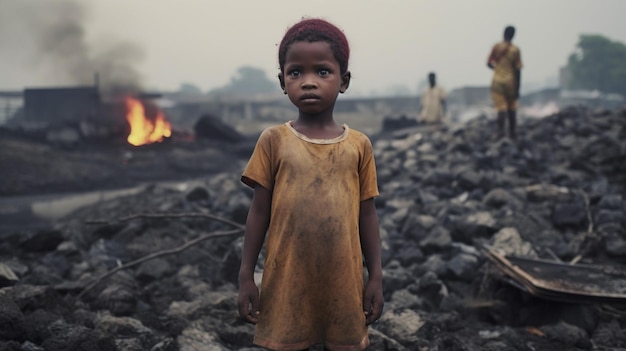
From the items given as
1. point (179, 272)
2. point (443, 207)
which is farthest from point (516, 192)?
point (179, 272)

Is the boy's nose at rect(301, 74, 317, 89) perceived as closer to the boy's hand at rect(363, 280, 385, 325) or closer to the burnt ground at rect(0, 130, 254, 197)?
the boy's hand at rect(363, 280, 385, 325)

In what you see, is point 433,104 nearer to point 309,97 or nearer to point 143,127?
point 143,127

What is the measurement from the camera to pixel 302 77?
1.73m

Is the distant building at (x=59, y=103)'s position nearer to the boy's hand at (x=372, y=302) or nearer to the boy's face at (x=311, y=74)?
the boy's face at (x=311, y=74)

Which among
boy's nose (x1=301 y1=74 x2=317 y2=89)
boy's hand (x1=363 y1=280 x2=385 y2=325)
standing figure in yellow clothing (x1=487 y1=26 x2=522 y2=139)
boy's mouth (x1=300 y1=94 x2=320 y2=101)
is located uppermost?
standing figure in yellow clothing (x1=487 y1=26 x2=522 y2=139)

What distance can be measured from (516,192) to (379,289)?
4.74 meters

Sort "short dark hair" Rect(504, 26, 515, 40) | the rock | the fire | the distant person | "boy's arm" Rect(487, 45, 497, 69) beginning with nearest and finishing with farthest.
→ the rock, "short dark hair" Rect(504, 26, 515, 40), "boy's arm" Rect(487, 45, 497, 69), the distant person, the fire

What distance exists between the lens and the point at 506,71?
8.37m

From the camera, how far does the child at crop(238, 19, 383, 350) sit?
68.7 inches

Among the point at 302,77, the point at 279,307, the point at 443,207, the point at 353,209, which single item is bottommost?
the point at 443,207

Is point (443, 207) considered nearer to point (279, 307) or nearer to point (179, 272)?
point (179, 272)

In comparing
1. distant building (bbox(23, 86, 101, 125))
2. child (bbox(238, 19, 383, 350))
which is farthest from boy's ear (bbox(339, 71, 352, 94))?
distant building (bbox(23, 86, 101, 125))

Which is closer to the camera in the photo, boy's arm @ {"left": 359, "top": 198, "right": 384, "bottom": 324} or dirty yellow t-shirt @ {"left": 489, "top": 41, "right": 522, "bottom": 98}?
boy's arm @ {"left": 359, "top": 198, "right": 384, "bottom": 324}

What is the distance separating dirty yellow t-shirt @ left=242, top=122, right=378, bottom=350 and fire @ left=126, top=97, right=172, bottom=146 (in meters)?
13.6
